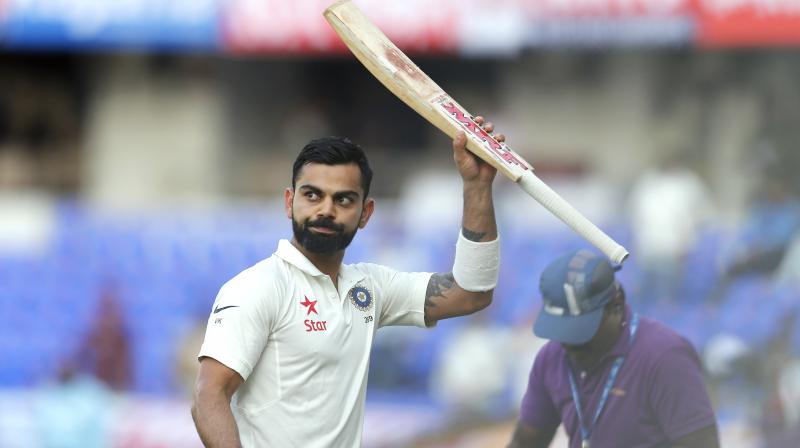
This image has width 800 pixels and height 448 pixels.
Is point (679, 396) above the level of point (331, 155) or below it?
below

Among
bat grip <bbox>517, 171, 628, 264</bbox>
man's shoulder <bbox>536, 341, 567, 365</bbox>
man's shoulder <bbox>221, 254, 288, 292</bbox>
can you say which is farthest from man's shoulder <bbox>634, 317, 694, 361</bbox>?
man's shoulder <bbox>221, 254, 288, 292</bbox>

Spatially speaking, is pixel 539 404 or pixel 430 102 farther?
pixel 539 404

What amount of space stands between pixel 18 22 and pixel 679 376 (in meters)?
12.1

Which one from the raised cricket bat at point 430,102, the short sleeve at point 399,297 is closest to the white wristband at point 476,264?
the short sleeve at point 399,297

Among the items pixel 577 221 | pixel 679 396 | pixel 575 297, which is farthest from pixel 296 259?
pixel 679 396

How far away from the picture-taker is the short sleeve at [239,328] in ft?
12.3

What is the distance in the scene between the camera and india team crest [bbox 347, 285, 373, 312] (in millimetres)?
4078

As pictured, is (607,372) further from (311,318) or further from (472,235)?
(311,318)

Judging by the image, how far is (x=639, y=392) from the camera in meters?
4.44

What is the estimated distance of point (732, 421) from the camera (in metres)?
8.62

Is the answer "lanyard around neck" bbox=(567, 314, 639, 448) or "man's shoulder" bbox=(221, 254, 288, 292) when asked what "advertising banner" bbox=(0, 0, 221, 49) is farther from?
"man's shoulder" bbox=(221, 254, 288, 292)

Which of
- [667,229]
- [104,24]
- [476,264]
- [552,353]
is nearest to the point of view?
[476,264]

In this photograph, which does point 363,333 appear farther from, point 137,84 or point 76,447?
point 137,84

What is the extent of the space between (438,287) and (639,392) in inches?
29.0
